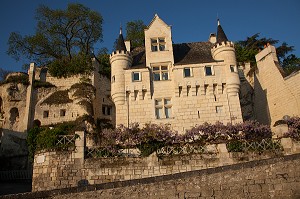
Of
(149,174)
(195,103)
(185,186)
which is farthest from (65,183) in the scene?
(195,103)

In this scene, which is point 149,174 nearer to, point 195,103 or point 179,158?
point 179,158

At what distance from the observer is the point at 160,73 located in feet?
79.8

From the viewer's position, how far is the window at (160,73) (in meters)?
24.2

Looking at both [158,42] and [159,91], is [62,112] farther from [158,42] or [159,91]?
[158,42]

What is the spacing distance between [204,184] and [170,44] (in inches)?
632

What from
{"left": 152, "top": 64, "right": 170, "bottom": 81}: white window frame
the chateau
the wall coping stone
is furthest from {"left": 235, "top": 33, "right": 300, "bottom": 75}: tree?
the wall coping stone

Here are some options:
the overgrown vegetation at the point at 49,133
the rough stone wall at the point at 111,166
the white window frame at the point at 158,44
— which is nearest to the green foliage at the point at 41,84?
the overgrown vegetation at the point at 49,133

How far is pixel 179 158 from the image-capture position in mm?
15664

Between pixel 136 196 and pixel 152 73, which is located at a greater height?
pixel 152 73

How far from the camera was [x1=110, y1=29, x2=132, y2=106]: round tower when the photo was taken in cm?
2312

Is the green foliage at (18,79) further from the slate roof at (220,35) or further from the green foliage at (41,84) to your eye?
the slate roof at (220,35)

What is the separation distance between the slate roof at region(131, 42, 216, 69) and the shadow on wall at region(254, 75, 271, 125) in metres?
7.06

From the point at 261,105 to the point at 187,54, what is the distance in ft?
31.1

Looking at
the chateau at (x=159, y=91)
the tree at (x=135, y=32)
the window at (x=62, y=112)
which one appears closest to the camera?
the chateau at (x=159, y=91)
